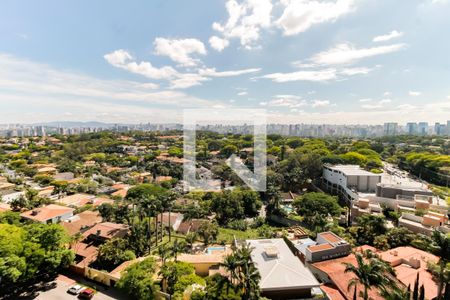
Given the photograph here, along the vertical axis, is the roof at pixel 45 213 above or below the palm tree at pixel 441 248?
below

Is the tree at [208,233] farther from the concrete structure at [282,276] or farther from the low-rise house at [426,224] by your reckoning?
the low-rise house at [426,224]

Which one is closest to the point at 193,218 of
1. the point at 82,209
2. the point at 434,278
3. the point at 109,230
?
the point at 109,230

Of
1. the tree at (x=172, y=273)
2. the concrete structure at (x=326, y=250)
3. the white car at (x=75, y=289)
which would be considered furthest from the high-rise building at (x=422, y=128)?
the white car at (x=75, y=289)

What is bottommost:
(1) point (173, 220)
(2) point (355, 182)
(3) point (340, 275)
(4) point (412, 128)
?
(1) point (173, 220)

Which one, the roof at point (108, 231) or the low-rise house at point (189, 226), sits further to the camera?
the low-rise house at point (189, 226)

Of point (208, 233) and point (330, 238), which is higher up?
point (330, 238)

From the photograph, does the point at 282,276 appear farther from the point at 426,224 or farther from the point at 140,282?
the point at 426,224

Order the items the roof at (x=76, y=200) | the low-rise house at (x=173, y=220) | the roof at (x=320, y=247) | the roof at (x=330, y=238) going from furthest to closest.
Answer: the roof at (x=76, y=200) < the low-rise house at (x=173, y=220) < the roof at (x=330, y=238) < the roof at (x=320, y=247)

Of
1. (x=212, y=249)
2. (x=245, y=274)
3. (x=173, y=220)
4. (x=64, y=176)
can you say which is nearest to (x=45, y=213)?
(x=173, y=220)

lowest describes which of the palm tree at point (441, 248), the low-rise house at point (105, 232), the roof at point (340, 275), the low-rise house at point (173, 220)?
the low-rise house at point (173, 220)
